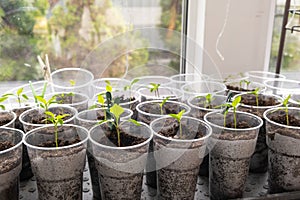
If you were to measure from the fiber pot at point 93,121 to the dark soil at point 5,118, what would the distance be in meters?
0.19

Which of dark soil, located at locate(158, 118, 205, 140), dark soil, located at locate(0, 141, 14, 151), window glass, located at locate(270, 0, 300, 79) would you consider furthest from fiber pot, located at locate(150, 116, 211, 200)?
window glass, located at locate(270, 0, 300, 79)

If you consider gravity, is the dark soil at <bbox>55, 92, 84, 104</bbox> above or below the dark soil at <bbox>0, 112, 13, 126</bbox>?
above

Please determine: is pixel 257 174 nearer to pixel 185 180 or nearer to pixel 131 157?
pixel 185 180

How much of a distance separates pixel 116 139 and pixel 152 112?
0.19 meters

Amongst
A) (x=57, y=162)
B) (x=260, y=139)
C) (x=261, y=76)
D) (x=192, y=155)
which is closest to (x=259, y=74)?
(x=261, y=76)

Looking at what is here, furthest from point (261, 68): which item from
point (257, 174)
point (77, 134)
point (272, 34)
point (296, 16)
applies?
point (77, 134)

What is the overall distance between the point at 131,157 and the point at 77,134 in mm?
174

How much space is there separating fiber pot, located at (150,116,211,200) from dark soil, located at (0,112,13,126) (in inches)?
15.5

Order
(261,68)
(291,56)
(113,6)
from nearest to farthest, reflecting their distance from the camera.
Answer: (113,6) < (261,68) < (291,56)

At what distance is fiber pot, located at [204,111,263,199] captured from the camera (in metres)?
0.84

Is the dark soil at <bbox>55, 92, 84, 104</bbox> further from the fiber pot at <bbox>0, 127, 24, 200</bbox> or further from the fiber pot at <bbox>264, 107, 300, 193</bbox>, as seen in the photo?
the fiber pot at <bbox>264, 107, 300, 193</bbox>

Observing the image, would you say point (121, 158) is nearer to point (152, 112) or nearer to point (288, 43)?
point (152, 112)

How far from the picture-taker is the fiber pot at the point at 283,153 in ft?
2.80

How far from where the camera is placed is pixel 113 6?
1214mm
